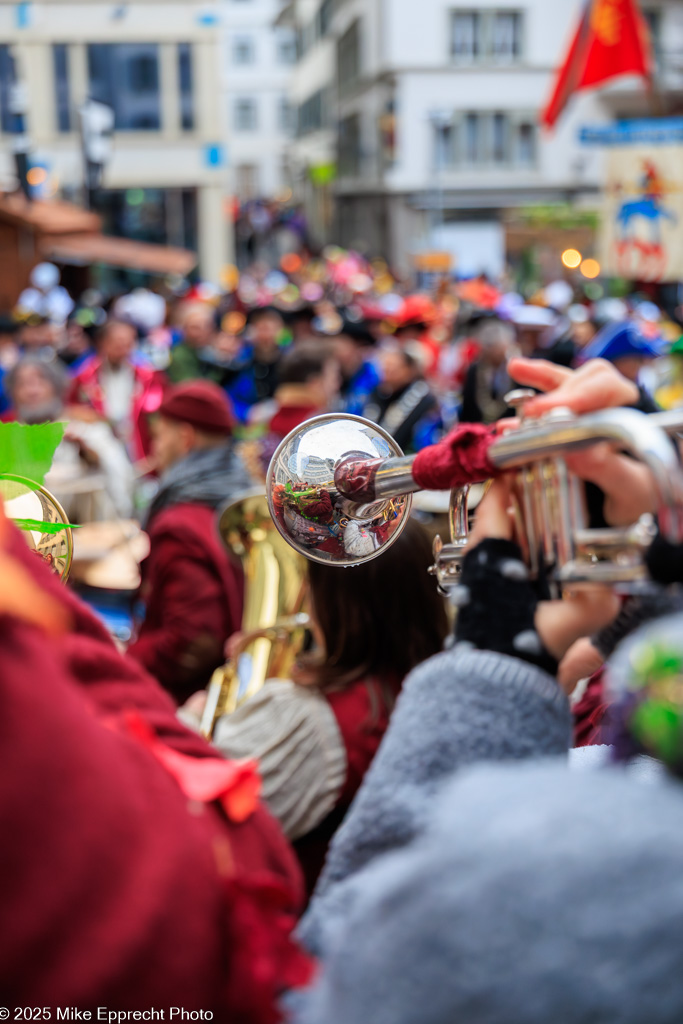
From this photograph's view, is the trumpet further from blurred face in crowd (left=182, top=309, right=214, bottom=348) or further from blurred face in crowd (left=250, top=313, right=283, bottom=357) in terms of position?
blurred face in crowd (left=250, top=313, right=283, bottom=357)

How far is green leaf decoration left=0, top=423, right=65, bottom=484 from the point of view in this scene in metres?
1.17

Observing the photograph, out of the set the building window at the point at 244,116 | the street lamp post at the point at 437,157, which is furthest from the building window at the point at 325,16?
the building window at the point at 244,116

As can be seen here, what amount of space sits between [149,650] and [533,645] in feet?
7.45

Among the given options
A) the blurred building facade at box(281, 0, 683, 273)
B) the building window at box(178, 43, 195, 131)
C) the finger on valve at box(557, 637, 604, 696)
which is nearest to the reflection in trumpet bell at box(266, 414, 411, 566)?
the finger on valve at box(557, 637, 604, 696)

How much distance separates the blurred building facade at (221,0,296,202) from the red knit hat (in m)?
68.5

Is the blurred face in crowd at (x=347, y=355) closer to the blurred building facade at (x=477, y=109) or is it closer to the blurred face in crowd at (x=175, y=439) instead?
the blurred face in crowd at (x=175, y=439)

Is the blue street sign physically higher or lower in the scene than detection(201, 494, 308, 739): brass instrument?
higher

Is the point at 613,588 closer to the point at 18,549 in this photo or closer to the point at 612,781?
the point at 612,781

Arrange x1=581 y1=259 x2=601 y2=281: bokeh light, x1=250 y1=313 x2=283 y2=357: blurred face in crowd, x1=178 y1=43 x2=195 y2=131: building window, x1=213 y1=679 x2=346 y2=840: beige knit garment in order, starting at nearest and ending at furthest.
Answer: x1=213 y1=679 x2=346 y2=840: beige knit garment < x1=250 y1=313 x2=283 y2=357: blurred face in crowd < x1=581 y1=259 x2=601 y2=281: bokeh light < x1=178 y1=43 x2=195 y2=131: building window

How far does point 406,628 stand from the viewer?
1.90 m

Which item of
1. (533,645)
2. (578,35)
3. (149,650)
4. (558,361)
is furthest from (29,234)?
(533,645)

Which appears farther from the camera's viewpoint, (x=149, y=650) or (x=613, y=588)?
(x=149, y=650)

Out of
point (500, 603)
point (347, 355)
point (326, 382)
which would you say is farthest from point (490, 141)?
point (500, 603)

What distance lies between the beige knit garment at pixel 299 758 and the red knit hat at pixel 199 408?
6.00ft
